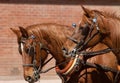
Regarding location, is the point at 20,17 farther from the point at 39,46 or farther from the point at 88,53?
the point at 88,53

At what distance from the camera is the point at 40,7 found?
523 inches

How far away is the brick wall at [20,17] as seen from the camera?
13109 mm

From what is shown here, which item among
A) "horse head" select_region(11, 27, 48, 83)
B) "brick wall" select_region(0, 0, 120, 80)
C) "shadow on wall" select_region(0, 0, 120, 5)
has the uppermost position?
"horse head" select_region(11, 27, 48, 83)

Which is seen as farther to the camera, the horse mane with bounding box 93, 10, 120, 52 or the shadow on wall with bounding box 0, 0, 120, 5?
the shadow on wall with bounding box 0, 0, 120, 5

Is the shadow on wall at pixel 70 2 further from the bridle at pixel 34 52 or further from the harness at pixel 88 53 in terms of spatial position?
the harness at pixel 88 53

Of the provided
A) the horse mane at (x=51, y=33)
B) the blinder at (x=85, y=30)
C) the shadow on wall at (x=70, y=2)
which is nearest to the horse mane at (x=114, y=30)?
the blinder at (x=85, y=30)

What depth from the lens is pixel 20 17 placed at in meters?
13.2

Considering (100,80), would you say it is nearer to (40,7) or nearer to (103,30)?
(103,30)

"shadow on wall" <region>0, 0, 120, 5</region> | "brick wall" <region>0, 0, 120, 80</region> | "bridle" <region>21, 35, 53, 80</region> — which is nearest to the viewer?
"bridle" <region>21, 35, 53, 80</region>

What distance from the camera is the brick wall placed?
1311 centimetres

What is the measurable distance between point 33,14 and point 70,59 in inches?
303

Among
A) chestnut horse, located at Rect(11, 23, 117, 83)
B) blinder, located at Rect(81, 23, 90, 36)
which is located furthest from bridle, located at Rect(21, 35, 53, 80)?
blinder, located at Rect(81, 23, 90, 36)

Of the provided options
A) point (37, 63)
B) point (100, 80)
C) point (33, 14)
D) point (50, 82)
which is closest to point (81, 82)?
point (100, 80)

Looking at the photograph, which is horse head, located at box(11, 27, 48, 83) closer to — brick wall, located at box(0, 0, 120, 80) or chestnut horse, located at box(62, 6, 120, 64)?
chestnut horse, located at box(62, 6, 120, 64)
